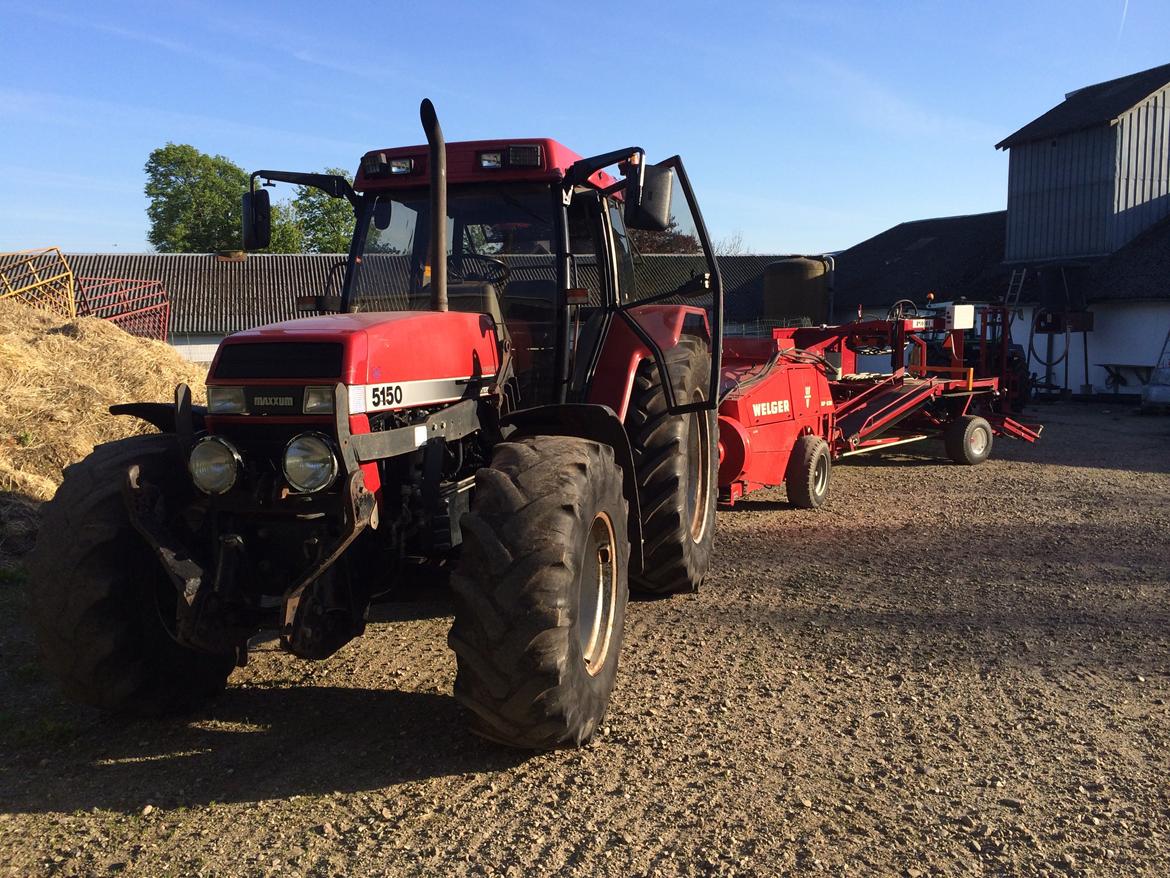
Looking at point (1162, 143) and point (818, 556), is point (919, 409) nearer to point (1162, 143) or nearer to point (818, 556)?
point (818, 556)

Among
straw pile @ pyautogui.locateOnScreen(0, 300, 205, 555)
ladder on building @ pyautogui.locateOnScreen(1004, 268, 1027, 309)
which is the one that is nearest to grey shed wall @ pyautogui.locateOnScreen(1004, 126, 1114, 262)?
ladder on building @ pyautogui.locateOnScreen(1004, 268, 1027, 309)

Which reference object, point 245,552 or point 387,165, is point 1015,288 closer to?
point 387,165

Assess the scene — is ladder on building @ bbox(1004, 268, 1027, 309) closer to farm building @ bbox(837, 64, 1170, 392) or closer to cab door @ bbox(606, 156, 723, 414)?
farm building @ bbox(837, 64, 1170, 392)

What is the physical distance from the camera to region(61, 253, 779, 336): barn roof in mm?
36031

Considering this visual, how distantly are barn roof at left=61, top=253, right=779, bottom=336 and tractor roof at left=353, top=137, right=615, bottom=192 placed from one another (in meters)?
30.9

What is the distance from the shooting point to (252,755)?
3906 mm

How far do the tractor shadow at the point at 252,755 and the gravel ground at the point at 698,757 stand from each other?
0.01m

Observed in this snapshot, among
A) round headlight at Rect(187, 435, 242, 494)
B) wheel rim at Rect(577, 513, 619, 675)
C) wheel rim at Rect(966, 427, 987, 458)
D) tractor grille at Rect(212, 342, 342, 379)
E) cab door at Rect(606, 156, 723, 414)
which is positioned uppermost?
cab door at Rect(606, 156, 723, 414)

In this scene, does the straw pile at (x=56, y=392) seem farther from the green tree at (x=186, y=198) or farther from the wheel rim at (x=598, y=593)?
the green tree at (x=186, y=198)

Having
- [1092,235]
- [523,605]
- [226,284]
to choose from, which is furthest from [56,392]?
[226,284]

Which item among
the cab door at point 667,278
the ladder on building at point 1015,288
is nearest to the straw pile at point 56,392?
the cab door at point 667,278

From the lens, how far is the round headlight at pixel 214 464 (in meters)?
3.75

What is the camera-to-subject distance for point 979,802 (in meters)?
3.50

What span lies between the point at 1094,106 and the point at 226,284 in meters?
28.9
